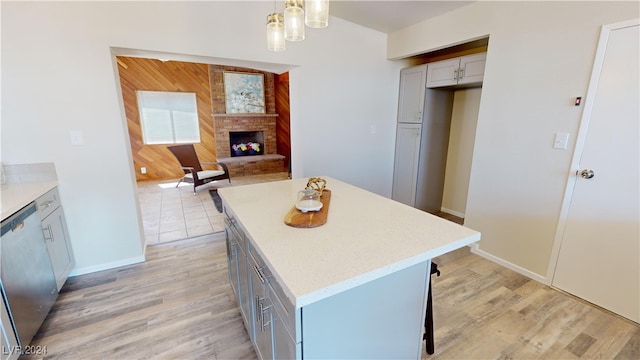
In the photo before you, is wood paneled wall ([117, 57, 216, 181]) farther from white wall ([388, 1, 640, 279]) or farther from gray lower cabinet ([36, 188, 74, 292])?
white wall ([388, 1, 640, 279])

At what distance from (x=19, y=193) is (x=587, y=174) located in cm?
384

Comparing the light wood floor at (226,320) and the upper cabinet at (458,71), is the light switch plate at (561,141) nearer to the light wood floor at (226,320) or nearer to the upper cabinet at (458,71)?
the upper cabinet at (458,71)

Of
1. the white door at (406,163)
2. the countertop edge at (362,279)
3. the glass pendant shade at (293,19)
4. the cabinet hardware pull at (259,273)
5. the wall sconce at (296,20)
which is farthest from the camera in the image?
the white door at (406,163)

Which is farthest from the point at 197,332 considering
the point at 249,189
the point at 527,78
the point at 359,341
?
the point at 527,78

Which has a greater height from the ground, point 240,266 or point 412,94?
point 412,94

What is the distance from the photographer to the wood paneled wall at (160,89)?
5430 mm

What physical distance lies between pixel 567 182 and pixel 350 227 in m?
1.90

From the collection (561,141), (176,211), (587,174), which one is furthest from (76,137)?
(587,174)

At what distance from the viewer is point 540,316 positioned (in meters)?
1.87

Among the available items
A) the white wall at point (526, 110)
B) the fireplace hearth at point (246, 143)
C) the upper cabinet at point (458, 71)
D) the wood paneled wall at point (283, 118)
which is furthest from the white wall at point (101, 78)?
the fireplace hearth at point (246, 143)

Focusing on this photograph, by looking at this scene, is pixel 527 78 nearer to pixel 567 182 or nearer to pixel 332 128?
pixel 567 182

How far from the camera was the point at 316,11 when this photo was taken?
4.06 ft

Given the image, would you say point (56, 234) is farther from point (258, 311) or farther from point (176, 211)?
point (176, 211)

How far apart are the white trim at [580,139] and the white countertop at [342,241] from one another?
1453mm
